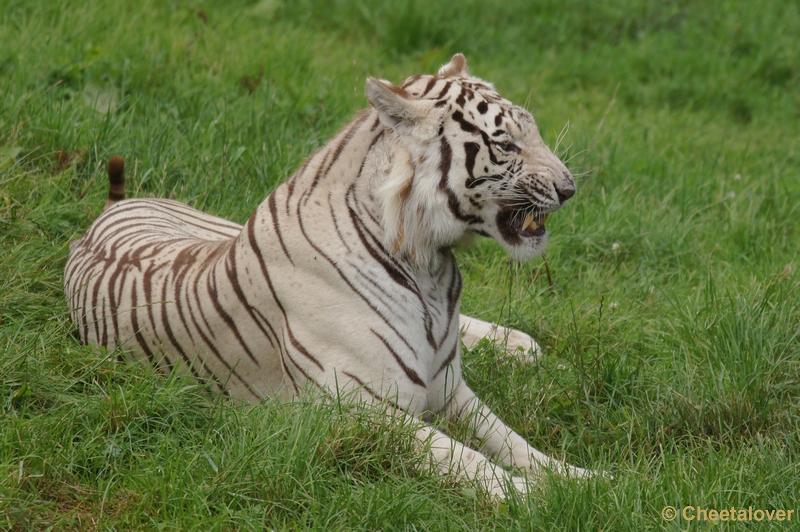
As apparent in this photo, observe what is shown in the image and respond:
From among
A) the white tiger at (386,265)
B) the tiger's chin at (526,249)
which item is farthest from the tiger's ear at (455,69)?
the tiger's chin at (526,249)

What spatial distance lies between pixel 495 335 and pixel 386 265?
1016mm

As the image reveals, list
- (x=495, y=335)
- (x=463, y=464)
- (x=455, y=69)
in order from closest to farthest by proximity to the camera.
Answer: (x=463, y=464)
(x=455, y=69)
(x=495, y=335)

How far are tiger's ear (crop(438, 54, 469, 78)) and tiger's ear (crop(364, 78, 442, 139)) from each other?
1.19 ft

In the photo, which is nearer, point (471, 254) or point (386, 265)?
point (386, 265)

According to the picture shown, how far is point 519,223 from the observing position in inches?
130

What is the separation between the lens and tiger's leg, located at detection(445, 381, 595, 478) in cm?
325

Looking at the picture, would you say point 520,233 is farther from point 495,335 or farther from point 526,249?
point 495,335

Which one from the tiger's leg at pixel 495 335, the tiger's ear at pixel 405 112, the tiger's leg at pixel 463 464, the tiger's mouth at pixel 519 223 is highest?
the tiger's ear at pixel 405 112

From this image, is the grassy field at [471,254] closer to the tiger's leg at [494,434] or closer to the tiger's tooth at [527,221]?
the tiger's leg at [494,434]

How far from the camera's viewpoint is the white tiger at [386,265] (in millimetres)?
3150

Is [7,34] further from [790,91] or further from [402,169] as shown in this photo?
[790,91]

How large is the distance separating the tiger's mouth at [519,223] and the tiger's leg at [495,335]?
2.62 feet

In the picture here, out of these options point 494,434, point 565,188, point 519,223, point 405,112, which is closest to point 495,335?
point 494,434

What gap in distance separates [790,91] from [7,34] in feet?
20.6
